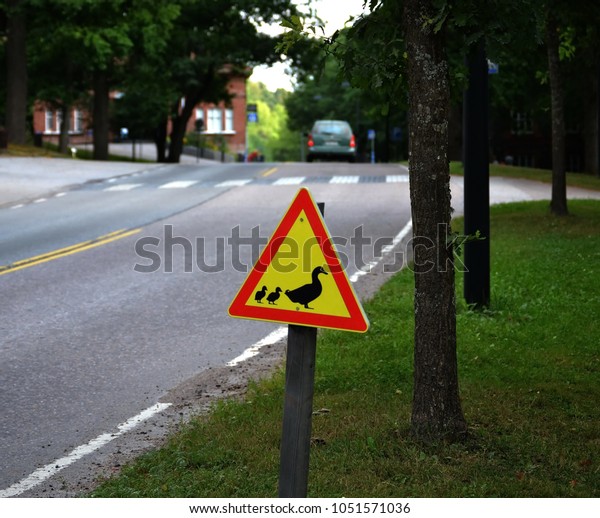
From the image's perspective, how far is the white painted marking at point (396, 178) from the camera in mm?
31152

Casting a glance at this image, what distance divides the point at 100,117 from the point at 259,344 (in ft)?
147

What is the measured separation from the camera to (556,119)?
1939 cm

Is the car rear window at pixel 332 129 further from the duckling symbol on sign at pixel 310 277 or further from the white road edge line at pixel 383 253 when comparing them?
the duckling symbol on sign at pixel 310 277

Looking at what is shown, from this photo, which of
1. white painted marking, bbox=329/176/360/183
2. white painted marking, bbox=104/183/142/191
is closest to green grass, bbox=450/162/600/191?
white painted marking, bbox=329/176/360/183

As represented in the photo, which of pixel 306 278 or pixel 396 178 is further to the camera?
pixel 396 178

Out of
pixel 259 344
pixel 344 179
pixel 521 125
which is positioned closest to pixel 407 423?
pixel 259 344

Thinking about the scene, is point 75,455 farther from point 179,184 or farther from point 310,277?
point 179,184

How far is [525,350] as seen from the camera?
30.7ft

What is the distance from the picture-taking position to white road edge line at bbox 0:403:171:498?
21.0 ft

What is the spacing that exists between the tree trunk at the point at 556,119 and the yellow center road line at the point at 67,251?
6925 mm

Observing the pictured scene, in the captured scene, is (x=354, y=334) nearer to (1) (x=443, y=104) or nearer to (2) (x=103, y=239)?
(1) (x=443, y=104)

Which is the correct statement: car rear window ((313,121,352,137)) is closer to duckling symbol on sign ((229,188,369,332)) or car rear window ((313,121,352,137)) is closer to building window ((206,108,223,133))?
duckling symbol on sign ((229,188,369,332))

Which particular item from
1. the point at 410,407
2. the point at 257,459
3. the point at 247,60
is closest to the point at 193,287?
the point at 410,407

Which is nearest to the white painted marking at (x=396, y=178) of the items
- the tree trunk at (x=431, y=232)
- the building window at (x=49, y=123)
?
the tree trunk at (x=431, y=232)
